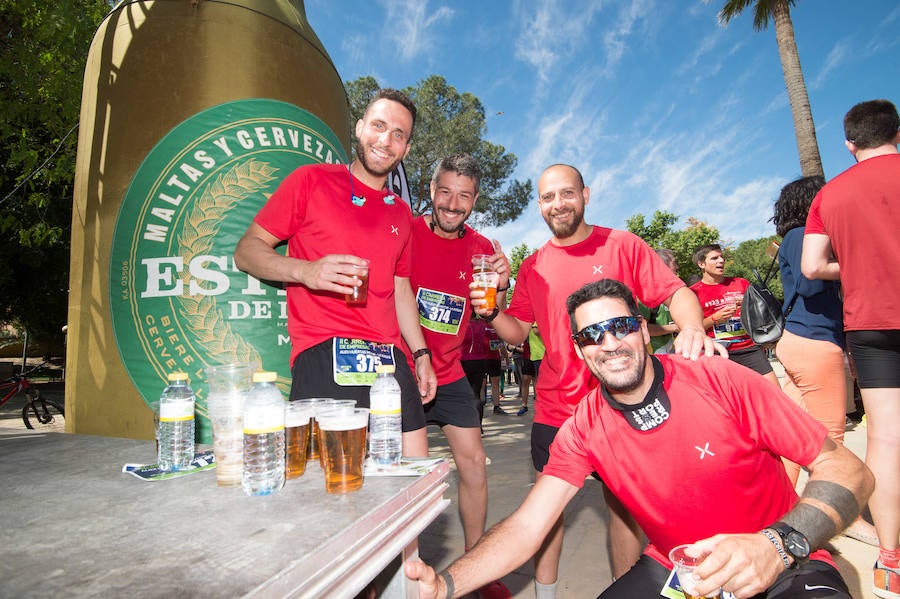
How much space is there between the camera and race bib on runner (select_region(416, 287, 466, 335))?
124 inches

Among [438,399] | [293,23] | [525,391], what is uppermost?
[293,23]

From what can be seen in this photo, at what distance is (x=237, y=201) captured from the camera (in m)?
2.92

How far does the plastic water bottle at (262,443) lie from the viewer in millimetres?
1360

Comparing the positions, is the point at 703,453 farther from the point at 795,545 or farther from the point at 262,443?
the point at 262,443

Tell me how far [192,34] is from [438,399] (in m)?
2.74

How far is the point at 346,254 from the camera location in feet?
7.05

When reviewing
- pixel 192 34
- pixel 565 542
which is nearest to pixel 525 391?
pixel 565 542

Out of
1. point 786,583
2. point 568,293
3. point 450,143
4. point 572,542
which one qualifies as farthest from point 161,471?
point 450,143

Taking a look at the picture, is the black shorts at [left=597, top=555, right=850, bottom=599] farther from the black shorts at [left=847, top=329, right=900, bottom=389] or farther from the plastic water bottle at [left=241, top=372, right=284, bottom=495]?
the plastic water bottle at [left=241, top=372, right=284, bottom=495]

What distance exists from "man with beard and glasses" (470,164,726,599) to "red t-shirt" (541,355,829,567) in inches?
24.7

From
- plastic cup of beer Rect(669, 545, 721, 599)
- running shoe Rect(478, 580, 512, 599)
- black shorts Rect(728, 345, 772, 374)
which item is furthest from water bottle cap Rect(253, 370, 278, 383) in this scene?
black shorts Rect(728, 345, 772, 374)

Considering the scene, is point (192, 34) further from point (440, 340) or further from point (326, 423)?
point (326, 423)

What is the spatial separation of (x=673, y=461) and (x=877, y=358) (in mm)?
1578

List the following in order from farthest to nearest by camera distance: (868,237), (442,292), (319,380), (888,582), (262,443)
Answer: (442,292)
(868,237)
(888,582)
(319,380)
(262,443)
